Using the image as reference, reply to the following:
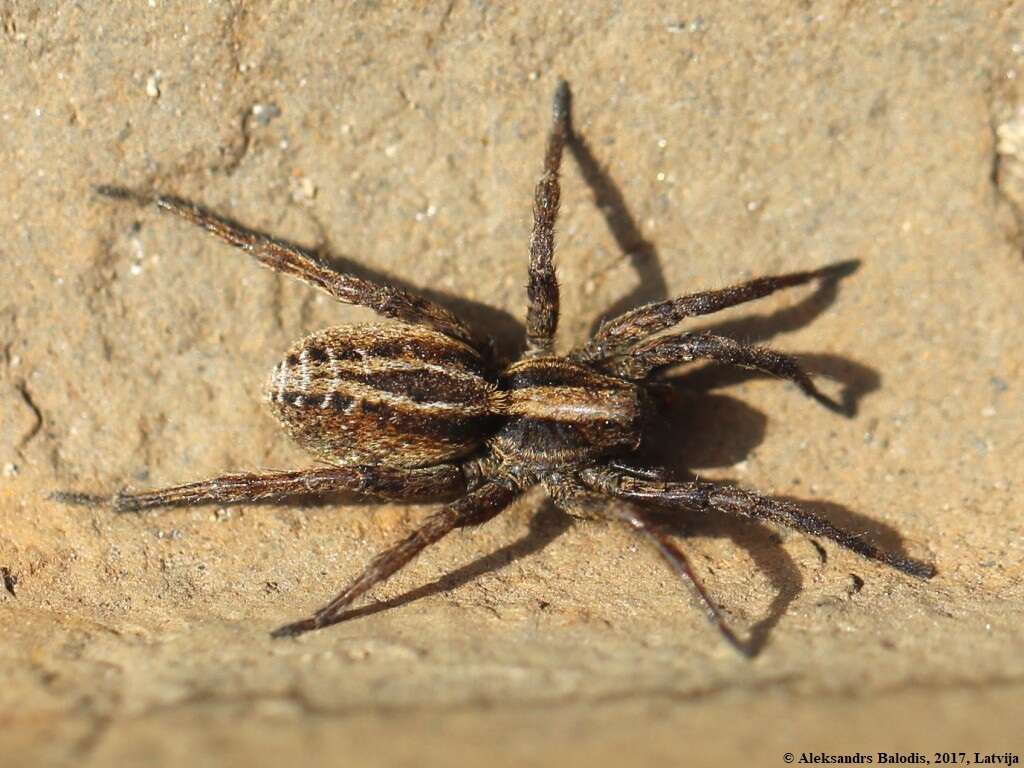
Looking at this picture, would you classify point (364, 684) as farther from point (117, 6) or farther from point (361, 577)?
point (117, 6)

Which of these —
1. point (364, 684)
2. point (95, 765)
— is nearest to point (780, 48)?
point (364, 684)

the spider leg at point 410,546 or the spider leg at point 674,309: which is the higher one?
the spider leg at point 674,309

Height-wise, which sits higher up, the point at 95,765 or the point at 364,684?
the point at 364,684

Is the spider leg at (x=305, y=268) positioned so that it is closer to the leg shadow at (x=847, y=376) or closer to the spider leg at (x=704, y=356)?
the spider leg at (x=704, y=356)

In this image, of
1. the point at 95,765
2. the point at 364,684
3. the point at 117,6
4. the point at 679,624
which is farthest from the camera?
the point at 117,6

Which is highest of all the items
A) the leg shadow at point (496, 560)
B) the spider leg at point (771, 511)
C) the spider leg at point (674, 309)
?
the spider leg at point (674, 309)

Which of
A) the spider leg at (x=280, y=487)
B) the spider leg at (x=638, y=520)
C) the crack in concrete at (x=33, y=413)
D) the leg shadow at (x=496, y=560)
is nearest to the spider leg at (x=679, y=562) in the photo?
the spider leg at (x=638, y=520)

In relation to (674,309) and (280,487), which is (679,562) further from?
(280,487)
